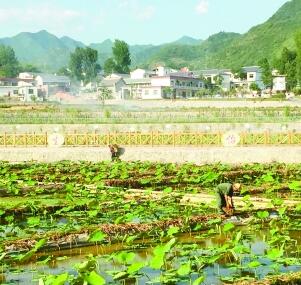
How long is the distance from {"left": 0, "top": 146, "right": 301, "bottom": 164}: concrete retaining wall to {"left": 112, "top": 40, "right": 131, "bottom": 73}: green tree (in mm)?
97365

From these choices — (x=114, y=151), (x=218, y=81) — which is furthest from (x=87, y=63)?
(x=114, y=151)

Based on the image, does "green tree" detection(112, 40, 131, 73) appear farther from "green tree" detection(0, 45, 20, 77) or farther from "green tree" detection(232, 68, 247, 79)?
"green tree" detection(0, 45, 20, 77)

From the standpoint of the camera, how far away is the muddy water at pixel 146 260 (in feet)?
29.7

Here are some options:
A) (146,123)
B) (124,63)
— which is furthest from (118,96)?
(146,123)

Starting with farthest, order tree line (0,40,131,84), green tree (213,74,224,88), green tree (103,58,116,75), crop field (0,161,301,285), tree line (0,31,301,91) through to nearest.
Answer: green tree (103,58,116,75), tree line (0,40,131,84), green tree (213,74,224,88), tree line (0,31,301,91), crop field (0,161,301,285)

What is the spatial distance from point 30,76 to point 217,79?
53.9m

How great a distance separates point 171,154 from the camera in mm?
26172

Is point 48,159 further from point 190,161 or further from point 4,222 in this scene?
point 4,222

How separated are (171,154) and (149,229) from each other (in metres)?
14.6

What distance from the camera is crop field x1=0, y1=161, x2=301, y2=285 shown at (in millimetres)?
8711

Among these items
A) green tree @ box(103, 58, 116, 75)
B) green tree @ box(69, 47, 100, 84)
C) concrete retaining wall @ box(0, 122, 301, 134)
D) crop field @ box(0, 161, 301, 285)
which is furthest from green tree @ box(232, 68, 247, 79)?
crop field @ box(0, 161, 301, 285)

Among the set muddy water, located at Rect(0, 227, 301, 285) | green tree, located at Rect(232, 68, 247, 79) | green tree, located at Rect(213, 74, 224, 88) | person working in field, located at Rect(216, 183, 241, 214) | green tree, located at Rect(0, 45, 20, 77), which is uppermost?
green tree, located at Rect(0, 45, 20, 77)

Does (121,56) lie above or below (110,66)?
above

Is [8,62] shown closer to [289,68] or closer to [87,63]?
[87,63]
